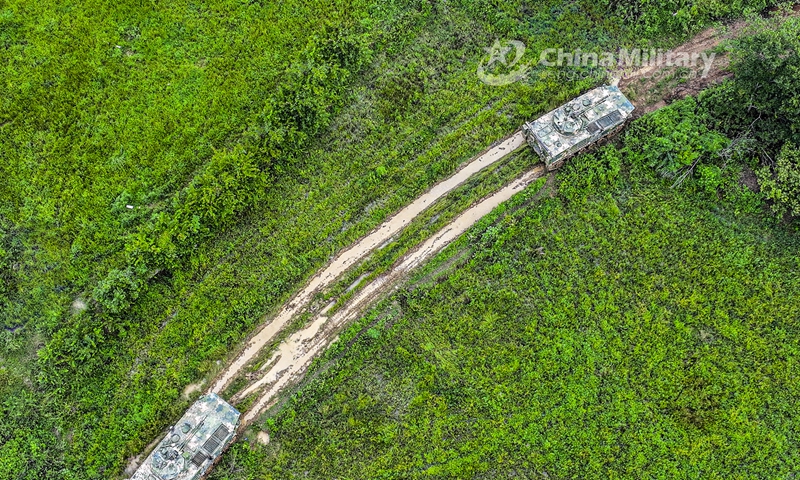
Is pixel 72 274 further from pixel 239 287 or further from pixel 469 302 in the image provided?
pixel 469 302

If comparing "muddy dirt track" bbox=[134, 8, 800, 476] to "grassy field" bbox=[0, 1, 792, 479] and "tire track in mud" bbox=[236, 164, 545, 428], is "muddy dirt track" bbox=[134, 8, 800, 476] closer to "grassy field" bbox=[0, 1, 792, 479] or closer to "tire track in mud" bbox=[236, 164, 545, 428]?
"tire track in mud" bbox=[236, 164, 545, 428]

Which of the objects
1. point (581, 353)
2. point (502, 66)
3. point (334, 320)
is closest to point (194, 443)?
point (334, 320)

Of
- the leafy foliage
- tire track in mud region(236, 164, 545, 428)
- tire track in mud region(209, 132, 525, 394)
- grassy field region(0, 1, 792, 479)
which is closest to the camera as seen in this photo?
the leafy foliage

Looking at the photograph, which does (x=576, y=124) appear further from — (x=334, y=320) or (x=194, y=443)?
(x=194, y=443)

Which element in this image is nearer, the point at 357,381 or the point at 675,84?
the point at 357,381

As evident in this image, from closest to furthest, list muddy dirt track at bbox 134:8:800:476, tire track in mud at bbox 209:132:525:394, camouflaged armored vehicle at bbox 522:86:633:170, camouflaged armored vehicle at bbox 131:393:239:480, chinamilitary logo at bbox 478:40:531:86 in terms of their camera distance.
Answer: camouflaged armored vehicle at bbox 131:393:239:480
muddy dirt track at bbox 134:8:800:476
tire track in mud at bbox 209:132:525:394
camouflaged armored vehicle at bbox 522:86:633:170
chinamilitary logo at bbox 478:40:531:86

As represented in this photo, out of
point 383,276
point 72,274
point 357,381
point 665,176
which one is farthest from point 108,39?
point 665,176

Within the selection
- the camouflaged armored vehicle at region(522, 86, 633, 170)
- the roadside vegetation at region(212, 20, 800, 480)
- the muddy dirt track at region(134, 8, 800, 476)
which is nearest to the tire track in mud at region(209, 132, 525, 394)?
the muddy dirt track at region(134, 8, 800, 476)
